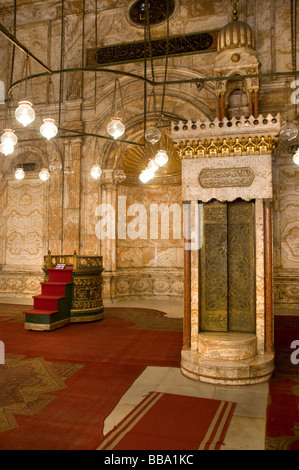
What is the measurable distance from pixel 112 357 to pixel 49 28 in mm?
8278

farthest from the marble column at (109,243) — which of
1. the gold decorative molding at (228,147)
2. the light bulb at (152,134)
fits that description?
the gold decorative molding at (228,147)

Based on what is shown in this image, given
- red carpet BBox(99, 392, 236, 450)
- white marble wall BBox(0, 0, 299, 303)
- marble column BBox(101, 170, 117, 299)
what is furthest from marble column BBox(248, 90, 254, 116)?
red carpet BBox(99, 392, 236, 450)

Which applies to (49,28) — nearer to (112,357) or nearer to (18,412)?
(112,357)

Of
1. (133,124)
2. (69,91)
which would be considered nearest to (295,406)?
(133,124)

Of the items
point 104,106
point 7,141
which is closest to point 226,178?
point 7,141

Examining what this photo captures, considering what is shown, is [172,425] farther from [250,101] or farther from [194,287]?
[250,101]

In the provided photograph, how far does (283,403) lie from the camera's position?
8.88ft

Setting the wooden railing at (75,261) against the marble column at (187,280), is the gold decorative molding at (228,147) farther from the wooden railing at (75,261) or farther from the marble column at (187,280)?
the wooden railing at (75,261)

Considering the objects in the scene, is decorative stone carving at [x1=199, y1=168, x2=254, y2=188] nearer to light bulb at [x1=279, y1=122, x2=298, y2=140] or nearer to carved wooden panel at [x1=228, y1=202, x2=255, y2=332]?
carved wooden panel at [x1=228, y1=202, x2=255, y2=332]

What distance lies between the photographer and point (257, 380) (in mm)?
3139

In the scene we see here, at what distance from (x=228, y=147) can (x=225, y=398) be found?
2.19 m

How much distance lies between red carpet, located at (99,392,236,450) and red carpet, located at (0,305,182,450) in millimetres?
177

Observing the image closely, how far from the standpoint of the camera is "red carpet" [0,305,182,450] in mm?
2252

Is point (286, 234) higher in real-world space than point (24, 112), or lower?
lower
